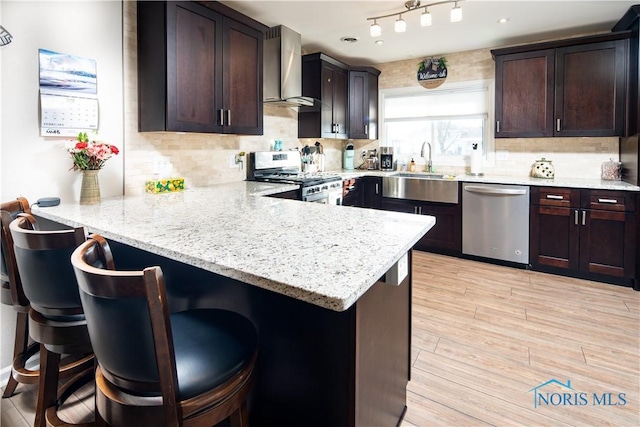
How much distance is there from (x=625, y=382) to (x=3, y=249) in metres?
3.08

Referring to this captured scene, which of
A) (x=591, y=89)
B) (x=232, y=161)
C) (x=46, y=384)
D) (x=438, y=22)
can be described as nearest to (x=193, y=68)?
(x=232, y=161)

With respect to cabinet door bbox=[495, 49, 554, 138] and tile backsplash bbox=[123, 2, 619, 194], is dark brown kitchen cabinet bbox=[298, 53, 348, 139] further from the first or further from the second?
cabinet door bbox=[495, 49, 554, 138]

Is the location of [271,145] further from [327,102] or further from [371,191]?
[371,191]

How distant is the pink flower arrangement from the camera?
206 centimetres

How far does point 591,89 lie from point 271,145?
327 centimetres

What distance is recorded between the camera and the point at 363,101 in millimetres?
4988

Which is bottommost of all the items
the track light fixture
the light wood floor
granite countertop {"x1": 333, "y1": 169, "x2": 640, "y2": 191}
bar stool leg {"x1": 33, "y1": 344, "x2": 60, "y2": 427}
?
the light wood floor

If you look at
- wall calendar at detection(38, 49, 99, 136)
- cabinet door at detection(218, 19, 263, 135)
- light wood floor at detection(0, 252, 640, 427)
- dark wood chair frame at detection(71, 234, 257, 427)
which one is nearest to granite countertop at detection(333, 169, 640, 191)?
light wood floor at detection(0, 252, 640, 427)

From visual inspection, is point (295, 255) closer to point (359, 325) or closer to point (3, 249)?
point (359, 325)

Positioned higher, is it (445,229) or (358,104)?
(358,104)

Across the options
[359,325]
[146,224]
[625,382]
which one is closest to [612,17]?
[625,382]

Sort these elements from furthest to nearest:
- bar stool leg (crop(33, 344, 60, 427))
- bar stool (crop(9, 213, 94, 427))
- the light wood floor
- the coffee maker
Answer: the coffee maker < the light wood floor < bar stool leg (crop(33, 344, 60, 427)) < bar stool (crop(9, 213, 94, 427))

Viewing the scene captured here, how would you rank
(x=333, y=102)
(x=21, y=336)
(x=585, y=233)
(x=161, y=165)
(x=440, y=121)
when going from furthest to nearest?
(x=440, y=121), (x=333, y=102), (x=585, y=233), (x=161, y=165), (x=21, y=336)

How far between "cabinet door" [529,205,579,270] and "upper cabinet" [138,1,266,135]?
9.85 feet
